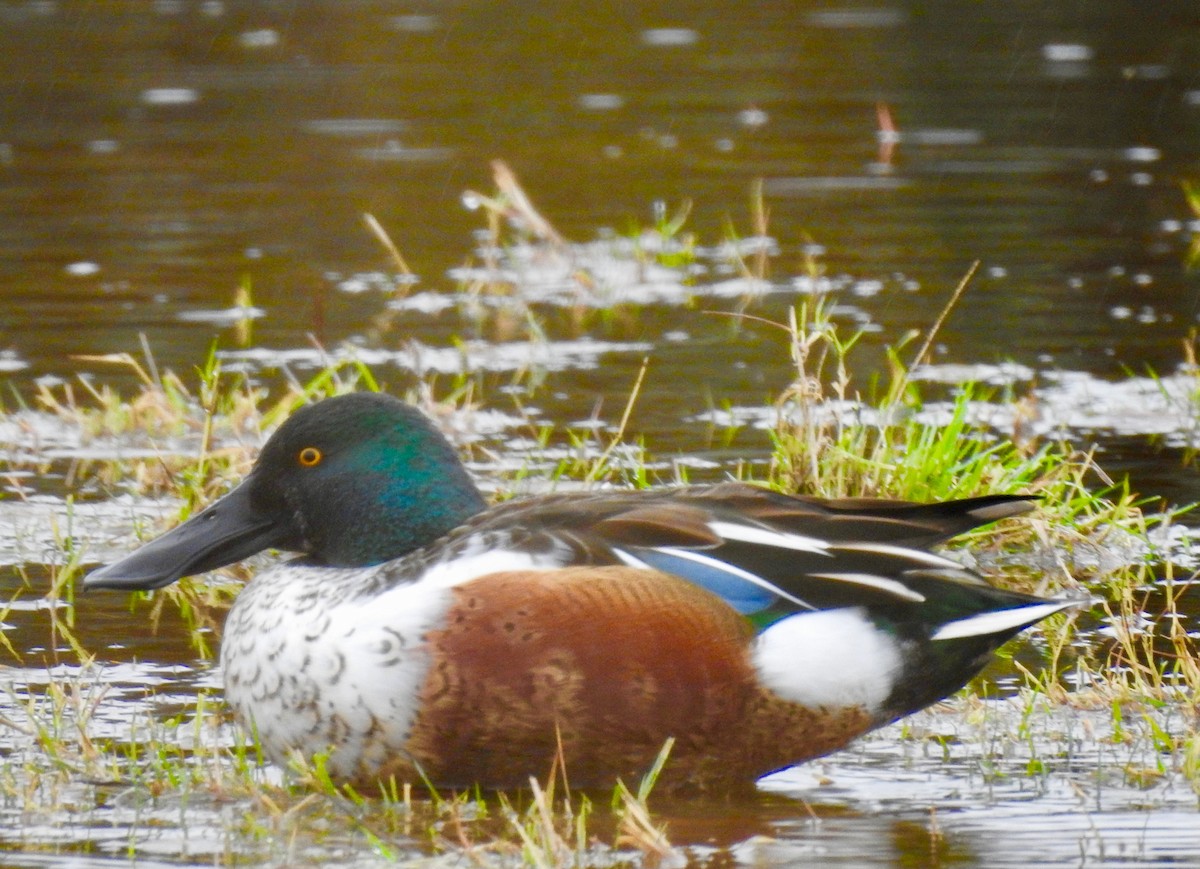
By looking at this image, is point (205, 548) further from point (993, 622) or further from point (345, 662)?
point (993, 622)

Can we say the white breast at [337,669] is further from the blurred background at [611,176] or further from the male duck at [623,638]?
the blurred background at [611,176]

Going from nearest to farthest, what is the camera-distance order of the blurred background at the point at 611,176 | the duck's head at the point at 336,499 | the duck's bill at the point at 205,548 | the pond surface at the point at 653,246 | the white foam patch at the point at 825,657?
the white foam patch at the point at 825,657 → the pond surface at the point at 653,246 → the duck's head at the point at 336,499 → the duck's bill at the point at 205,548 → the blurred background at the point at 611,176

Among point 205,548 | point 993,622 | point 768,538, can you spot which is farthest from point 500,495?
point 993,622

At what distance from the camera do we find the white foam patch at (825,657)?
150 inches

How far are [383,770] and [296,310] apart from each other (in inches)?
184

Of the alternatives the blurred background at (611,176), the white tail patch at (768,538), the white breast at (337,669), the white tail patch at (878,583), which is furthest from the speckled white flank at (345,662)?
the blurred background at (611,176)

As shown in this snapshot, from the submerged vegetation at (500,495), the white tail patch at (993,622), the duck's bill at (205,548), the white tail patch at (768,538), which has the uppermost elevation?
the white tail patch at (768,538)

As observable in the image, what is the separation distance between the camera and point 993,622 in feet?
12.7

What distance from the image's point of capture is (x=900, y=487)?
537 cm

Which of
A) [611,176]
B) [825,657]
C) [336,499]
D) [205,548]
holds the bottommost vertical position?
[825,657]

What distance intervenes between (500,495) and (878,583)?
2061mm

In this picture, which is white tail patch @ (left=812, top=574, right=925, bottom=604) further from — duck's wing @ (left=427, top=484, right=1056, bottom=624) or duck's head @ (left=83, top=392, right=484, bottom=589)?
duck's head @ (left=83, top=392, right=484, bottom=589)

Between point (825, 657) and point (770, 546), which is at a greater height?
point (770, 546)

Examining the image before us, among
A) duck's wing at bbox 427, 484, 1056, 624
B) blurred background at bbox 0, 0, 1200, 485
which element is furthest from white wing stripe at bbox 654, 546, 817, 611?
blurred background at bbox 0, 0, 1200, 485
